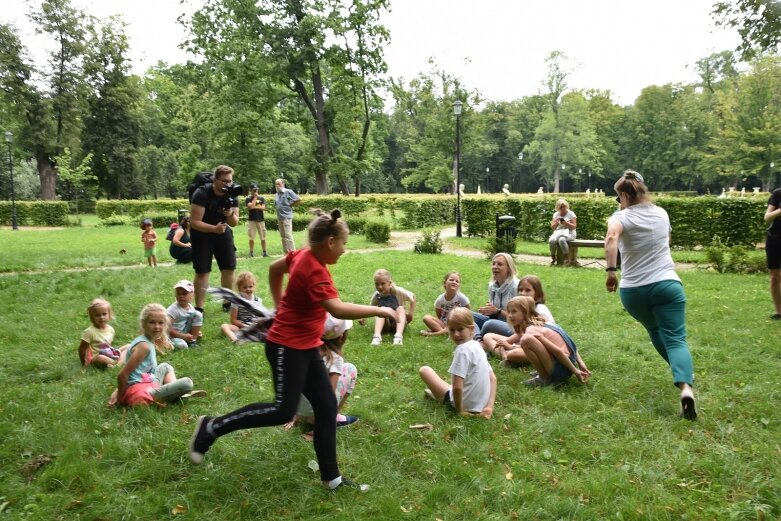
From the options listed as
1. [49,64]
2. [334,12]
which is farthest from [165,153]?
[334,12]

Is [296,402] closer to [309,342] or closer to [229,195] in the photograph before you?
[309,342]

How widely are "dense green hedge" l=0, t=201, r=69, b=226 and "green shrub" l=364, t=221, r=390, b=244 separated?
19.9 meters

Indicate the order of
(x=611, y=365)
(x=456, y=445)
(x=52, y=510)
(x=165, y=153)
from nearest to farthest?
(x=52, y=510), (x=456, y=445), (x=611, y=365), (x=165, y=153)

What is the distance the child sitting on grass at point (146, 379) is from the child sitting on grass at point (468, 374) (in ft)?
6.80

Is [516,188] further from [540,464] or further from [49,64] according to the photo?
[540,464]

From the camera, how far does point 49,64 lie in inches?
1532

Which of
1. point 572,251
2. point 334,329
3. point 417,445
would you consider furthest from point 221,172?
point 572,251

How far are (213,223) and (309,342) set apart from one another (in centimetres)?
387

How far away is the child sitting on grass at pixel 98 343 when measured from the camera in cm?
525

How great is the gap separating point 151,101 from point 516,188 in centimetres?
4684

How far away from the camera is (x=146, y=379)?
14.2ft

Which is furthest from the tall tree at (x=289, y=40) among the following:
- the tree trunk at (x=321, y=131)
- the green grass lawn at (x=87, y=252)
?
the green grass lawn at (x=87, y=252)

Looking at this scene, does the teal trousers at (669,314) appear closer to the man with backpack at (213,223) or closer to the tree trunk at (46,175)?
the man with backpack at (213,223)

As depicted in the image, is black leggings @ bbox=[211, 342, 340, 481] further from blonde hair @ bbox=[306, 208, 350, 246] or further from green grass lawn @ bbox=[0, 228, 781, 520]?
blonde hair @ bbox=[306, 208, 350, 246]
